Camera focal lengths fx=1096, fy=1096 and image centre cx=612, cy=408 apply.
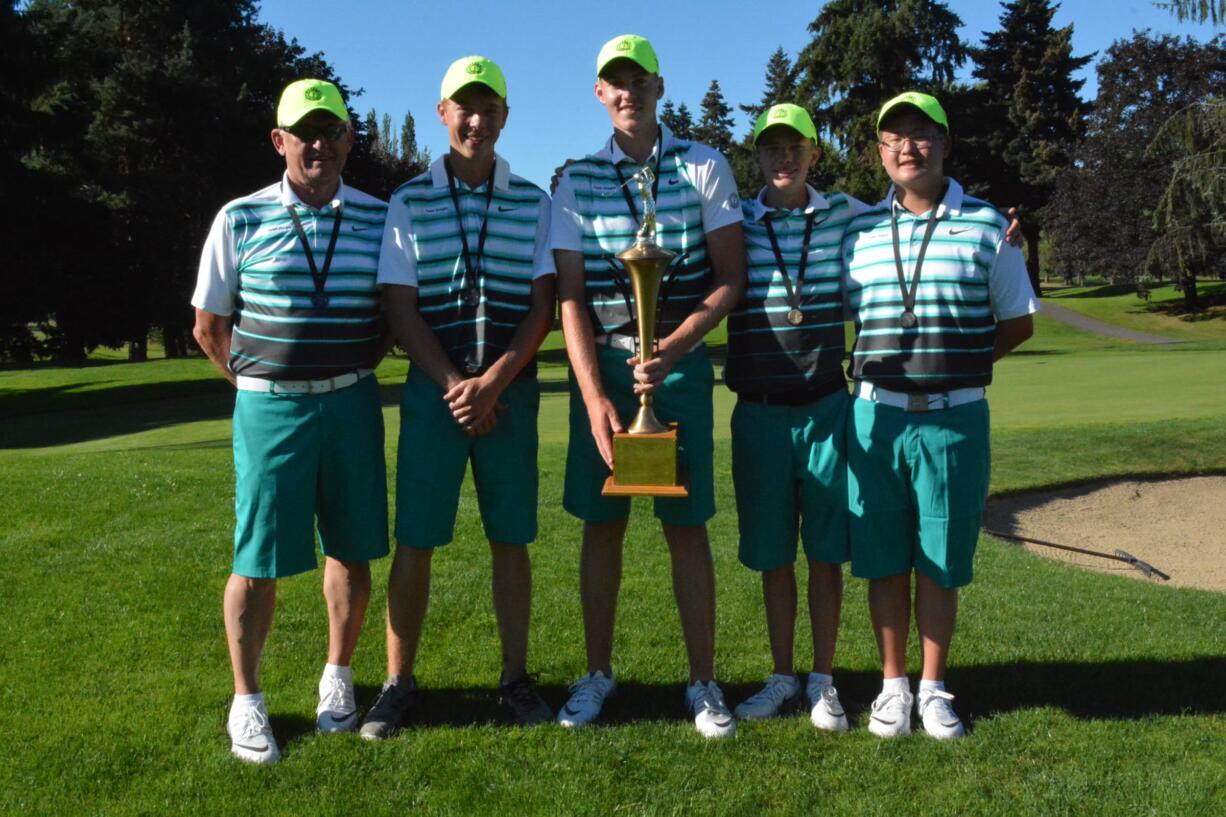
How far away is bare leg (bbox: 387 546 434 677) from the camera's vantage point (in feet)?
13.5

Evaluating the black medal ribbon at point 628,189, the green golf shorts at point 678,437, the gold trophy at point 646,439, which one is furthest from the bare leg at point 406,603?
the black medal ribbon at point 628,189

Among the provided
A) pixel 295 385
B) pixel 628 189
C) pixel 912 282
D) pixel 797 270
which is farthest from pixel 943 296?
pixel 295 385

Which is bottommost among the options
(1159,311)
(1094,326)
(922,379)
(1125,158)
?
(1094,326)

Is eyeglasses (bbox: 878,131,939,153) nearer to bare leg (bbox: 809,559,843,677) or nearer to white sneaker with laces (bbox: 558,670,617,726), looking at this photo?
bare leg (bbox: 809,559,843,677)

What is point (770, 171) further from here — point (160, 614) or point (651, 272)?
point (160, 614)

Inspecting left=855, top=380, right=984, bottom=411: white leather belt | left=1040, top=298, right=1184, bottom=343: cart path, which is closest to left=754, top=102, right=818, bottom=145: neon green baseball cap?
left=855, top=380, right=984, bottom=411: white leather belt

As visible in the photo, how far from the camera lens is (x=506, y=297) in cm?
398

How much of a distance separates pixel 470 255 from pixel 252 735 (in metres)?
1.85

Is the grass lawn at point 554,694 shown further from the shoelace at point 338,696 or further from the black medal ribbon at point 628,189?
the black medal ribbon at point 628,189

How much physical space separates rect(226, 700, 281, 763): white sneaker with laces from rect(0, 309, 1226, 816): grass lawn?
0.21 ft

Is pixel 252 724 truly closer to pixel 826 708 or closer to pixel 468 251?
pixel 468 251

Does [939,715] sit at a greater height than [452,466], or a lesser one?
lesser

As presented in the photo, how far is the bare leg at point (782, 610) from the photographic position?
14.1ft

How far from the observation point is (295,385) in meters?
3.88
